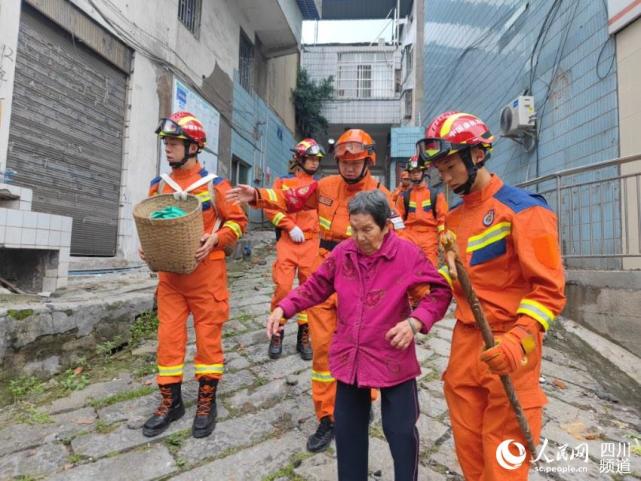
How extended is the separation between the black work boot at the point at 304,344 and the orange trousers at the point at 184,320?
4.86 ft

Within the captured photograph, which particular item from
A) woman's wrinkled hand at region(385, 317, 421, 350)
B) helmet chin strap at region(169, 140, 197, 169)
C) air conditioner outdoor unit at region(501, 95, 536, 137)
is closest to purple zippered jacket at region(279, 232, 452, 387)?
woman's wrinkled hand at region(385, 317, 421, 350)

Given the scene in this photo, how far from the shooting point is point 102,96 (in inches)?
259

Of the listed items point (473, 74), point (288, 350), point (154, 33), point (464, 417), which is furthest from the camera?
point (473, 74)

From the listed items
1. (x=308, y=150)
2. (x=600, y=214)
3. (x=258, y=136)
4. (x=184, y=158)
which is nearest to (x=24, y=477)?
Result: (x=184, y=158)

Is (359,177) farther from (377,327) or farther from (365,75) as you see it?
(365,75)

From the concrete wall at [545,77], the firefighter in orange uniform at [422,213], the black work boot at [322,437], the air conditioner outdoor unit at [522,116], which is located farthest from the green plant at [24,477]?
the air conditioner outdoor unit at [522,116]

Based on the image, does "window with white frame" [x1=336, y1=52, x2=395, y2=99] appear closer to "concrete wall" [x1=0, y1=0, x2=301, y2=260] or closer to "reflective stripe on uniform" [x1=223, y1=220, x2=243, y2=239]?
"concrete wall" [x1=0, y1=0, x2=301, y2=260]

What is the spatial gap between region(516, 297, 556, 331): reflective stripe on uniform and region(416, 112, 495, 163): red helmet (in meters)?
0.78

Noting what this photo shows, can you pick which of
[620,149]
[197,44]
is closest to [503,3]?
[620,149]

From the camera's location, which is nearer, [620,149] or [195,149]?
[195,149]

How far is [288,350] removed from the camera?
15.6 feet

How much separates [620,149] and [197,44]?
28.5 feet

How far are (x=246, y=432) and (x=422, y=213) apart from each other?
3.85 meters

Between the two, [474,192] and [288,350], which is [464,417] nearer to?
[474,192]
